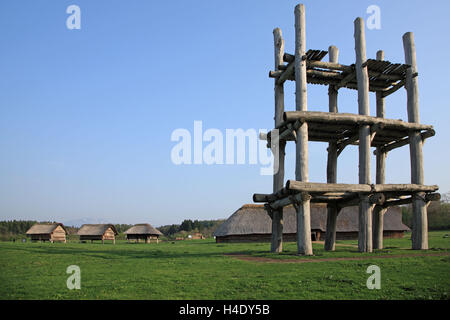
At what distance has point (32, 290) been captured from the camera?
1045cm

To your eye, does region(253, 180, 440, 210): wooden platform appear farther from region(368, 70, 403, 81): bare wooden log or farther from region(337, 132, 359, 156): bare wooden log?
region(368, 70, 403, 81): bare wooden log

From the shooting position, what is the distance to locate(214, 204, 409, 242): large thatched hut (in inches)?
1927

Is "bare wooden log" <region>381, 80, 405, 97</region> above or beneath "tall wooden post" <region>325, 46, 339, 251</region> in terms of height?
above

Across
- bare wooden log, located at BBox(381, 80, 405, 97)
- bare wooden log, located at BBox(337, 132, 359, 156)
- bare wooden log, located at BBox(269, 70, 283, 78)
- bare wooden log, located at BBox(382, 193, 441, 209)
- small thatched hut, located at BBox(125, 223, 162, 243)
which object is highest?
bare wooden log, located at BBox(269, 70, 283, 78)

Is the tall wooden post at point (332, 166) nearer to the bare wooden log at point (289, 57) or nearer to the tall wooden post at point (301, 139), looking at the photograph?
the bare wooden log at point (289, 57)

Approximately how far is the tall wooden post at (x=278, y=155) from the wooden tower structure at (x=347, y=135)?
70 mm

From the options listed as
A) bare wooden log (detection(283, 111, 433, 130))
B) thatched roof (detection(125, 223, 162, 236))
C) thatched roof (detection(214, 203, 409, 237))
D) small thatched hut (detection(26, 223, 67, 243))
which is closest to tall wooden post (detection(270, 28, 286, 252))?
bare wooden log (detection(283, 111, 433, 130))

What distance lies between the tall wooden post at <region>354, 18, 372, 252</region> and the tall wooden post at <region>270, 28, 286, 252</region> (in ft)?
17.7

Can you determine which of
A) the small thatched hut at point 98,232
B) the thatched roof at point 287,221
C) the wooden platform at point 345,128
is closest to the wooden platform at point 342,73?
the wooden platform at point 345,128

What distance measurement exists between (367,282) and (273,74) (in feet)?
60.0

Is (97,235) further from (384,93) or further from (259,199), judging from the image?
(384,93)

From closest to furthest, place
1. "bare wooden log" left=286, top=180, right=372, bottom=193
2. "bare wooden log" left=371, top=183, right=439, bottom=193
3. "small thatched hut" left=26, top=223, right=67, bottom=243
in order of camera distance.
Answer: "bare wooden log" left=286, top=180, right=372, bottom=193, "bare wooden log" left=371, top=183, right=439, bottom=193, "small thatched hut" left=26, top=223, right=67, bottom=243
